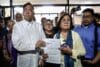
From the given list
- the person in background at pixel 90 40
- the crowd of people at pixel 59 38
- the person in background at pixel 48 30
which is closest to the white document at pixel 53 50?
the crowd of people at pixel 59 38

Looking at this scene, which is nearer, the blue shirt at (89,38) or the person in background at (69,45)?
A: the person in background at (69,45)

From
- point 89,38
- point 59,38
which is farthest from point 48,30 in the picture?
point 89,38

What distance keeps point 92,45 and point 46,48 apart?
802 mm

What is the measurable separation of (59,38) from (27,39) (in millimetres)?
459

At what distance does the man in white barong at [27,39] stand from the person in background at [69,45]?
1.11 feet

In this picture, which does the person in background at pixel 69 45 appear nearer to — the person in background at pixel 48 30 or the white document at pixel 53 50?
the white document at pixel 53 50

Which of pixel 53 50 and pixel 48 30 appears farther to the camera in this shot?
pixel 48 30

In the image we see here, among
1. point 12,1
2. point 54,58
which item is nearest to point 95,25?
point 54,58

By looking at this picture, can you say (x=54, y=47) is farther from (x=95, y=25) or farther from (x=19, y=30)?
(x=95, y=25)

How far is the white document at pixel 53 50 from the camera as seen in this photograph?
3.58 m

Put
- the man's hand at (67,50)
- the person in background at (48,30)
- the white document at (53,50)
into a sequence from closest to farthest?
1. the man's hand at (67,50)
2. the white document at (53,50)
3. the person in background at (48,30)

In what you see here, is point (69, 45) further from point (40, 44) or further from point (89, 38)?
point (89, 38)

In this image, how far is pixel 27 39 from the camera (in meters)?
3.67

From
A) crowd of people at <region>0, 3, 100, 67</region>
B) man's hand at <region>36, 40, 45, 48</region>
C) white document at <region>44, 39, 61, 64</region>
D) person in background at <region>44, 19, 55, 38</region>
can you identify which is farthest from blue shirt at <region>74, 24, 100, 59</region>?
man's hand at <region>36, 40, 45, 48</region>
